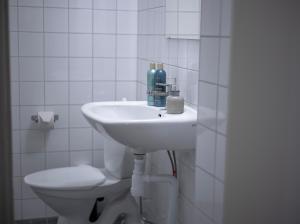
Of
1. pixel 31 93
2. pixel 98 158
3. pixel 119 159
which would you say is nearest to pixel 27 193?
pixel 98 158

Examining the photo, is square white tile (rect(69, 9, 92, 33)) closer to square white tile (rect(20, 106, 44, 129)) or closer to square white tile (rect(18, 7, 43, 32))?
square white tile (rect(18, 7, 43, 32))

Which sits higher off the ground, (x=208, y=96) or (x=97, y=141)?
(x=208, y=96)

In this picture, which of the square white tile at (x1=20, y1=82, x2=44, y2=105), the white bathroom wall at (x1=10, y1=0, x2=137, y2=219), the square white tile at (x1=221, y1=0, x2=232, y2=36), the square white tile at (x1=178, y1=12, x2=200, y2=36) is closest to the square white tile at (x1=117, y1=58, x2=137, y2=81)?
the white bathroom wall at (x1=10, y1=0, x2=137, y2=219)

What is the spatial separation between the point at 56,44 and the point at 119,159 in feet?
2.84

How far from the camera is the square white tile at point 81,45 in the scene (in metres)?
3.03

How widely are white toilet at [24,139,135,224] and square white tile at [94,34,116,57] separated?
2.11 ft

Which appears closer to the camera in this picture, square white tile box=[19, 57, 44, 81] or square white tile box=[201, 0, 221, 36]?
square white tile box=[201, 0, 221, 36]

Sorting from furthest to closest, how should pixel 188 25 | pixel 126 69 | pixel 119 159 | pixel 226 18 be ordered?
1. pixel 126 69
2. pixel 119 159
3. pixel 188 25
4. pixel 226 18

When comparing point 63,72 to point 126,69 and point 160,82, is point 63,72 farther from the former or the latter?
point 160,82

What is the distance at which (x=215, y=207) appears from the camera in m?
1.40

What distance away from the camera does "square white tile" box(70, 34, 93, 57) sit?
3031 millimetres

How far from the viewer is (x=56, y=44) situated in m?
3.00

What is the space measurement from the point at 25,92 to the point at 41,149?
381 mm

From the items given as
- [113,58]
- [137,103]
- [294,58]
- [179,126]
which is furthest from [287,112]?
[113,58]
